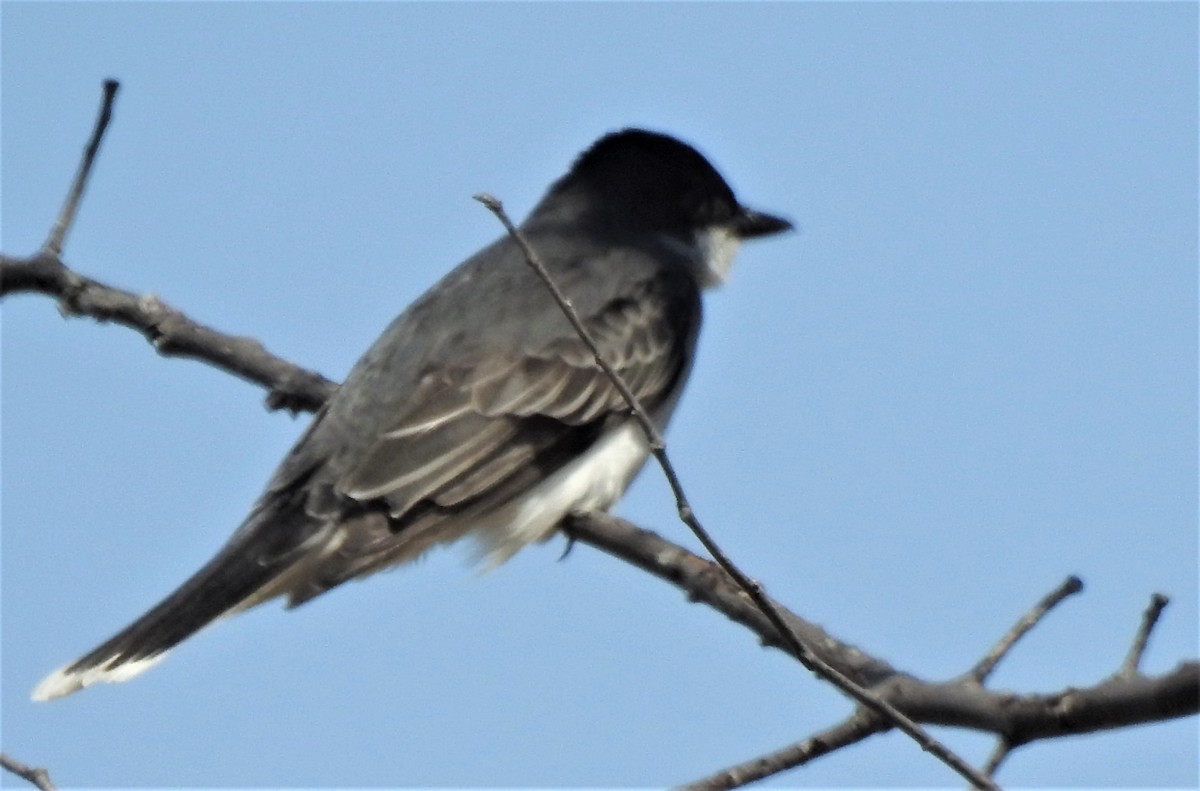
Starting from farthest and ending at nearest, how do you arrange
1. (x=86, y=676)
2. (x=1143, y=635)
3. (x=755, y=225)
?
(x=755, y=225) < (x=86, y=676) < (x=1143, y=635)

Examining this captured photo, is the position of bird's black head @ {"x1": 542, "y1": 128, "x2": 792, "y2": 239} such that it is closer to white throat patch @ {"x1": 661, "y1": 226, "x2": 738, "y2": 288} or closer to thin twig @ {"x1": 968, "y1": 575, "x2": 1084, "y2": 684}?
white throat patch @ {"x1": 661, "y1": 226, "x2": 738, "y2": 288}

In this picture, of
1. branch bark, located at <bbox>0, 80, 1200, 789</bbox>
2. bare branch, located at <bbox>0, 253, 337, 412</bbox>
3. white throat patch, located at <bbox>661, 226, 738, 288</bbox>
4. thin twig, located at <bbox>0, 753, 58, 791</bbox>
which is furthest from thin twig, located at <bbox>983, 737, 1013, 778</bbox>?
white throat patch, located at <bbox>661, 226, 738, 288</bbox>

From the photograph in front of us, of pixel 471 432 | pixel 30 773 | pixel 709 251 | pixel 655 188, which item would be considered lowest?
pixel 30 773

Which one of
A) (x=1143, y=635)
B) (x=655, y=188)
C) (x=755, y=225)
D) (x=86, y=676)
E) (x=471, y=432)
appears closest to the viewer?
(x=1143, y=635)

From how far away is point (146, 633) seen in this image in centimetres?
641

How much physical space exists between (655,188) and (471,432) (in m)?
2.63

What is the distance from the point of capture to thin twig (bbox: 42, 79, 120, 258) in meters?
6.88

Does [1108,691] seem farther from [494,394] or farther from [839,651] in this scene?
[494,394]

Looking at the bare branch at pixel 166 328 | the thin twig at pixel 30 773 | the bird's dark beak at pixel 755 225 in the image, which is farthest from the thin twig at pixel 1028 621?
the bird's dark beak at pixel 755 225

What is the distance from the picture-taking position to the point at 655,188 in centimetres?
928

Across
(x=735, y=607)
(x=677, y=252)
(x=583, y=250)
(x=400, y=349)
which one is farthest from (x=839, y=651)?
(x=677, y=252)

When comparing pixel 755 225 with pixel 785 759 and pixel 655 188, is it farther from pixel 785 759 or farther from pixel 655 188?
pixel 785 759

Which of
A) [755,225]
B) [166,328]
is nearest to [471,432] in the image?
[166,328]

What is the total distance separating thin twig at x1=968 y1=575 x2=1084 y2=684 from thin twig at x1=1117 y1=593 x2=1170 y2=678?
0.28 metres
